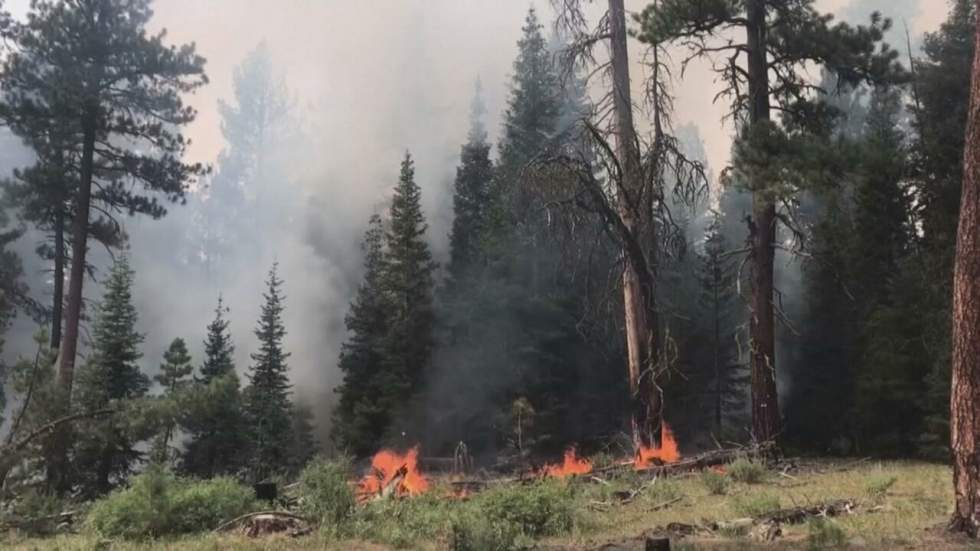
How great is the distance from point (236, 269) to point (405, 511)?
113 feet

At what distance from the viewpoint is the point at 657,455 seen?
48.5ft

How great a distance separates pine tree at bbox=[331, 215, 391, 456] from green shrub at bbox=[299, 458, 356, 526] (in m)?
19.3

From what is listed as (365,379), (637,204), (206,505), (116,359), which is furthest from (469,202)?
(206,505)

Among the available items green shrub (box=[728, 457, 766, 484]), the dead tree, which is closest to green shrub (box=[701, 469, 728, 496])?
green shrub (box=[728, 457, 766, 484])

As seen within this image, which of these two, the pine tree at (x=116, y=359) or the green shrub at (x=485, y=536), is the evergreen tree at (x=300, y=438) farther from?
the green shrub at (x=485, y=536)

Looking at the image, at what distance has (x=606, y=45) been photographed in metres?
16.6

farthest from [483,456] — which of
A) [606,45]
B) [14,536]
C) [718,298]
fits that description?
[14,536]

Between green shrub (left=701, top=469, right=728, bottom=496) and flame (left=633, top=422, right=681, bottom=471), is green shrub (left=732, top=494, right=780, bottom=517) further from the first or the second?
flame (left=633, top=422, right=681, bottom=471)

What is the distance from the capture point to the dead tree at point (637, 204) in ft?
49.2

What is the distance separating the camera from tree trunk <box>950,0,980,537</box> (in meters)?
6.70

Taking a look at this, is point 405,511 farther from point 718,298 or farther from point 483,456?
point 718,298

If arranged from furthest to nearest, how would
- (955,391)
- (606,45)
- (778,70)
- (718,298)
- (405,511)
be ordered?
(718,298) < (606,45) < (778,70) < (405,511) < (955,391)

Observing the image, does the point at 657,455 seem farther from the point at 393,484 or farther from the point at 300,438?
the point at 300,438

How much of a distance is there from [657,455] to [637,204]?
18.6 feet
